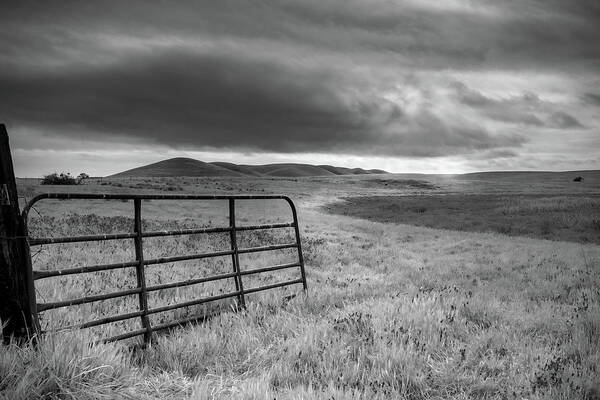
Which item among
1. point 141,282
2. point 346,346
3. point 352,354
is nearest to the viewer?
point 352,354

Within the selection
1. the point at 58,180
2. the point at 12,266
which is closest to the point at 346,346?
the point at 12,266

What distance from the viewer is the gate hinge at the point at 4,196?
4.20 m

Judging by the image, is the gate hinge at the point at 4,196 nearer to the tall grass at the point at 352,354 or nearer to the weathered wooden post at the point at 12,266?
the weathered wooden post at the point at 12,266

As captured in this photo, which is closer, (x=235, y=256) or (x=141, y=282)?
(x=141, y=282)

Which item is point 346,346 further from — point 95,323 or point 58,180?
point 58,180

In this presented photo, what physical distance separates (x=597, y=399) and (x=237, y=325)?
15.8 ft

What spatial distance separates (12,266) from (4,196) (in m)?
0.76

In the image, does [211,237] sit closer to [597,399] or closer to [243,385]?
[243,385]

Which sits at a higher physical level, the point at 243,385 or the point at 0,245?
the point at 0,245

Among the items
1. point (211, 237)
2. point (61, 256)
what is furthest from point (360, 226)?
point (61, 256)

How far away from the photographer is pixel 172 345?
17.3 ft

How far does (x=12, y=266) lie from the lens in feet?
14.0

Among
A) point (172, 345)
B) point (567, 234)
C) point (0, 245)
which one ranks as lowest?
point (567, 234)

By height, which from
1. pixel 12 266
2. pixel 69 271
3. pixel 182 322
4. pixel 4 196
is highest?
pixel 4 196
